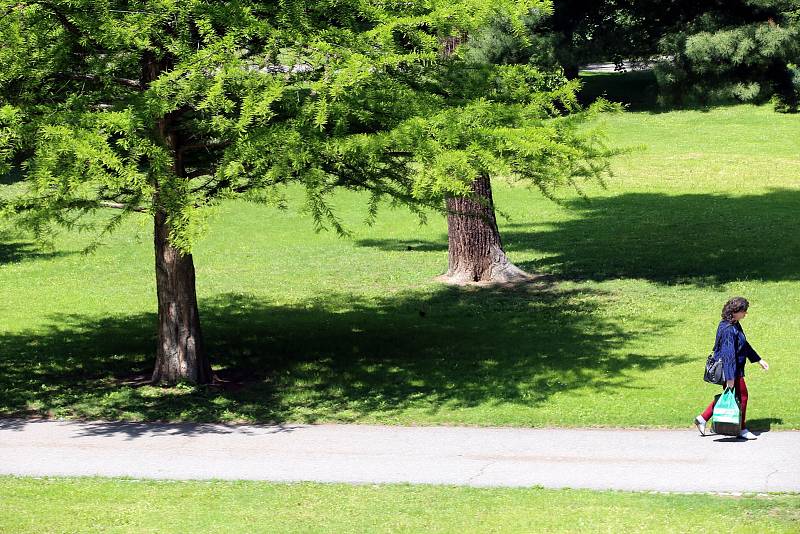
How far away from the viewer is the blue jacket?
11266 mm

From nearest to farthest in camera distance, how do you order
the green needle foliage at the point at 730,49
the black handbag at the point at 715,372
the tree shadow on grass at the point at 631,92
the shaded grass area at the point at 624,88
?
the black handbag at the point at 715,372 → the green needle foliage at the point at 730,49 → the tree shadow on grass at the point at 631,92 → the shaded grass area at the point at 624,88

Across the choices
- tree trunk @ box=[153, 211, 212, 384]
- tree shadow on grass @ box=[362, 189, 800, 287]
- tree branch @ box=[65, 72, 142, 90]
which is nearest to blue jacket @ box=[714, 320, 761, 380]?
tree trunk @ box=[153, 211, 212, 384]

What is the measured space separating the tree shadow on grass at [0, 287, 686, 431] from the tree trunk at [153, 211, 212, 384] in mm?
347

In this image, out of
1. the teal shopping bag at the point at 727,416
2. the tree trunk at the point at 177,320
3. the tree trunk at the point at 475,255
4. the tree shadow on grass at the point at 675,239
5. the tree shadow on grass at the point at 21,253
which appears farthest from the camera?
the tree shadow on grass at the point at 21,253

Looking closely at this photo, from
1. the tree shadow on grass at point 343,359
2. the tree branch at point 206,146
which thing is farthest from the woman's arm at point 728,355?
the tree branch at point 206,146

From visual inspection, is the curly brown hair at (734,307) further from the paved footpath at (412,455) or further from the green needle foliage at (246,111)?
the green needle foliage at (246,111)

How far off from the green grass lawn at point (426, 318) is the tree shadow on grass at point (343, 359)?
1.9 inches

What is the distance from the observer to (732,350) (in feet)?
37.0

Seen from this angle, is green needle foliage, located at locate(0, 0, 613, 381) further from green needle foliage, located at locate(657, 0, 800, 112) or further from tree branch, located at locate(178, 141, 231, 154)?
green needle foliage, located at locate(657, 0, 800, 112)

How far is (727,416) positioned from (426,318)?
8.08 m

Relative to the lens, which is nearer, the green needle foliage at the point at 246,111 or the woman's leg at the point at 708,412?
the woman's leg at the point at 708,412

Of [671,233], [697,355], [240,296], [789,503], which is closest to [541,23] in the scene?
[671,233]

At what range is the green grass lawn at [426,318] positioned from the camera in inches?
528

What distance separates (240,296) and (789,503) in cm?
1291
